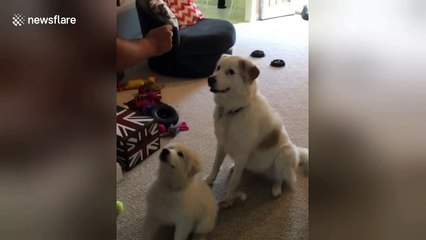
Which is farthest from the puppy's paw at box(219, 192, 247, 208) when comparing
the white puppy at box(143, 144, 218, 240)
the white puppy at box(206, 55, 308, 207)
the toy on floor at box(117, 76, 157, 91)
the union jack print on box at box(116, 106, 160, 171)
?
the toy on floor at box(117, 76, 157, 91)

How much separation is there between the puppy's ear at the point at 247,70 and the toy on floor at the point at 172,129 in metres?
0.40

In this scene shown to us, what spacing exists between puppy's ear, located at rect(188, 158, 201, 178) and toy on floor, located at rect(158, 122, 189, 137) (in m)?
0.48

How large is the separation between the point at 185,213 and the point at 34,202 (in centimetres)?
57

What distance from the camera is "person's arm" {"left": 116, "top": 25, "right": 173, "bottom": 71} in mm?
645

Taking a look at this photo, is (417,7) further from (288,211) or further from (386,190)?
(288,211)

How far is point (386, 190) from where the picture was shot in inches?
24.0

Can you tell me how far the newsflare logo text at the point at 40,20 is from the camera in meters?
0.47

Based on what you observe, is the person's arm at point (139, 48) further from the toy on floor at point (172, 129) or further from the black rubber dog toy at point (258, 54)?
the black rubber dog toy at point (258, 54)

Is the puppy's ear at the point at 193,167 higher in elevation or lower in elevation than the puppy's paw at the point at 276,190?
higher

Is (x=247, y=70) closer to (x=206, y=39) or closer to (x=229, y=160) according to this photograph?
(x=229, y=160)

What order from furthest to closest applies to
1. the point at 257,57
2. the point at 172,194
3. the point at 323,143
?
1. the point at 257,57
2. the point at 172,194
3. the point at 323,143

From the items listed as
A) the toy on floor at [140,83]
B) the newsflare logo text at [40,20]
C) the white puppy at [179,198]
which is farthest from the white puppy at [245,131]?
the newsflare logo text at [40,20]

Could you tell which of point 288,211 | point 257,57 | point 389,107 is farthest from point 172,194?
point 257,57

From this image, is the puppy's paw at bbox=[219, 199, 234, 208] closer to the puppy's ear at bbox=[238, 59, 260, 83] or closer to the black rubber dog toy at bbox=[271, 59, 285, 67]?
the puppy's ear at bbox=[238, 59, 260, 83]
